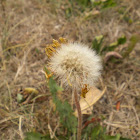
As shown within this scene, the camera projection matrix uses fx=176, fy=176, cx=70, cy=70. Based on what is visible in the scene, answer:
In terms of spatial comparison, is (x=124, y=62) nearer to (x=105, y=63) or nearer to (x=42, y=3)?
(x=105, y=63)

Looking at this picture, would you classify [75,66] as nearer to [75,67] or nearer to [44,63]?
[75,67]

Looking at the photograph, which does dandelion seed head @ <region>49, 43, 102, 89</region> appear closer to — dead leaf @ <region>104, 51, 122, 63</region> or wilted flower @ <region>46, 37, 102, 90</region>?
wilted flower @ <region>46, 37, 102, 90</region>

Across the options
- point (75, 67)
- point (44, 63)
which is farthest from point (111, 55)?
point (75, 67)

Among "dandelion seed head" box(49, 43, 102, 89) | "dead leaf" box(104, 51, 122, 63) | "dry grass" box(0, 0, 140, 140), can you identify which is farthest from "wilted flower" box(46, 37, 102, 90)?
"dead leaf" box(104, 51, 122, 63)

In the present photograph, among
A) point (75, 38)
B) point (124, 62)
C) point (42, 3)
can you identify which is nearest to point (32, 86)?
point (75, 38)

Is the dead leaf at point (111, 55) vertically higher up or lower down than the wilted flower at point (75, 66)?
higher up

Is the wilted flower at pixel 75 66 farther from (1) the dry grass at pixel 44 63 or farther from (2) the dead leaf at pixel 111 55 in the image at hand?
(2) the dead leaf at pixel 111 55

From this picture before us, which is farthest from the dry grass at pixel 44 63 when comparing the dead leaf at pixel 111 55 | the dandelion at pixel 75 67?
Answer: the dandelion at pixel 75 67
